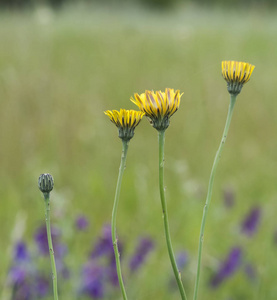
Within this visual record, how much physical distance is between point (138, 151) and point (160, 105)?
196 centimetres

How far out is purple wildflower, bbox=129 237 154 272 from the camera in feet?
4.11

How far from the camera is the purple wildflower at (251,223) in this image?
148cm

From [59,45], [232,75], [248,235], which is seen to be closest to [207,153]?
[248,235]

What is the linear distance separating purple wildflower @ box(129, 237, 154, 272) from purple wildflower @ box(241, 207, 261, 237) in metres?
0.33

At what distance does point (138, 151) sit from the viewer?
7.89 feet

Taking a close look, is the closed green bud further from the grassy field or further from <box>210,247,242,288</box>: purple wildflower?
<box>210,247,242,288</box>: purple wildflower

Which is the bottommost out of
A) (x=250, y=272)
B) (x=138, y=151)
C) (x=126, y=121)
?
(x=250, y=272)

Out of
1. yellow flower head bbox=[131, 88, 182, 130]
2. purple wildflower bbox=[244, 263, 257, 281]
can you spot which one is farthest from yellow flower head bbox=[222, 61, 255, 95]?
purple wildflower bbox=[244, 263, 257, 281]

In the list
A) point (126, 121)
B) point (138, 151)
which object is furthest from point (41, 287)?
point (138, 151)

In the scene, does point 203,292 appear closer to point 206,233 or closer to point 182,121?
point 206,233

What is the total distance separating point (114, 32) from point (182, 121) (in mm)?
2507

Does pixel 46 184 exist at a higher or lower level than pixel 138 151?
lower

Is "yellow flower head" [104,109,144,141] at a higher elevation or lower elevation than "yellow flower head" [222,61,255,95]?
lower

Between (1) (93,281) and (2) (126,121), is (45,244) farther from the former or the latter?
(2) (126,121)
